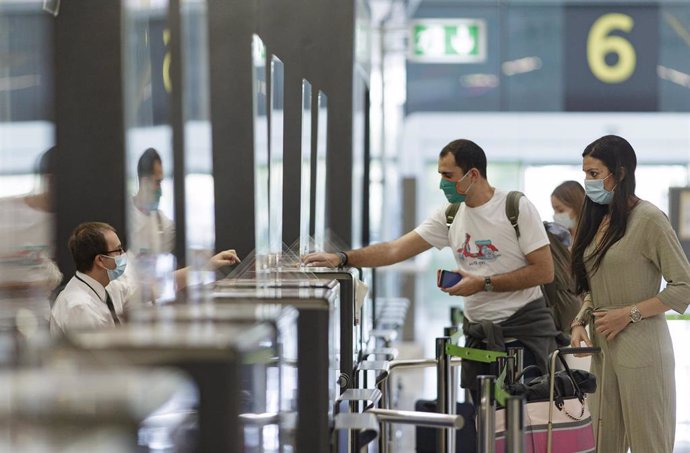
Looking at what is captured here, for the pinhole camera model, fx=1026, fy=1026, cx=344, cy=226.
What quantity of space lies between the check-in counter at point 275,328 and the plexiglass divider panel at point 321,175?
268cm

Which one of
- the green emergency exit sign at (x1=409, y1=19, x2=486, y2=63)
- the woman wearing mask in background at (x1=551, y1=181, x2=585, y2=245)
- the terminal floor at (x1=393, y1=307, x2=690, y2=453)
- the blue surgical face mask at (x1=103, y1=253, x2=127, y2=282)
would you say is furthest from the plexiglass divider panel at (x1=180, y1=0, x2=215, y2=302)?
the green emergency exit sign at (x1=409, y1=19, x2=486, y2=63)

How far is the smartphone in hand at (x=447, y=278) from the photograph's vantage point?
4.11 metres

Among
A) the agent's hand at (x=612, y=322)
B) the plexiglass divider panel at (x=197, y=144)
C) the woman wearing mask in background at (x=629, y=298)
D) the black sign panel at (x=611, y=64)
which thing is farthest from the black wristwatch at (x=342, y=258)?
the black sign panel at (x=611, y=64)

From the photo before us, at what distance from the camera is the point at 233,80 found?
12.0 ft

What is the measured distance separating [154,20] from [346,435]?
1410 mm

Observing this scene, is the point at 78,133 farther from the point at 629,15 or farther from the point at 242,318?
the point at 629,15

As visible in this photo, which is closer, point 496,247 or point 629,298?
point 629,298

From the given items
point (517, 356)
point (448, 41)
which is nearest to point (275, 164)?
point (517, 356)

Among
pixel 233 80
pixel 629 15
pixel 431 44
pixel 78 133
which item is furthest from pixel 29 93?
pixel 629 15

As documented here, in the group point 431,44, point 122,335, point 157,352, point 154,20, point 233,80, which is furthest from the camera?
point 431,44

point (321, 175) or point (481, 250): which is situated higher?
point (321, 175)

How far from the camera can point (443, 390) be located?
14.0ft

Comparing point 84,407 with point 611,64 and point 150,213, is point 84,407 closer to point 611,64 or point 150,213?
point 150,213

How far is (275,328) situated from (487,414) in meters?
1.49
